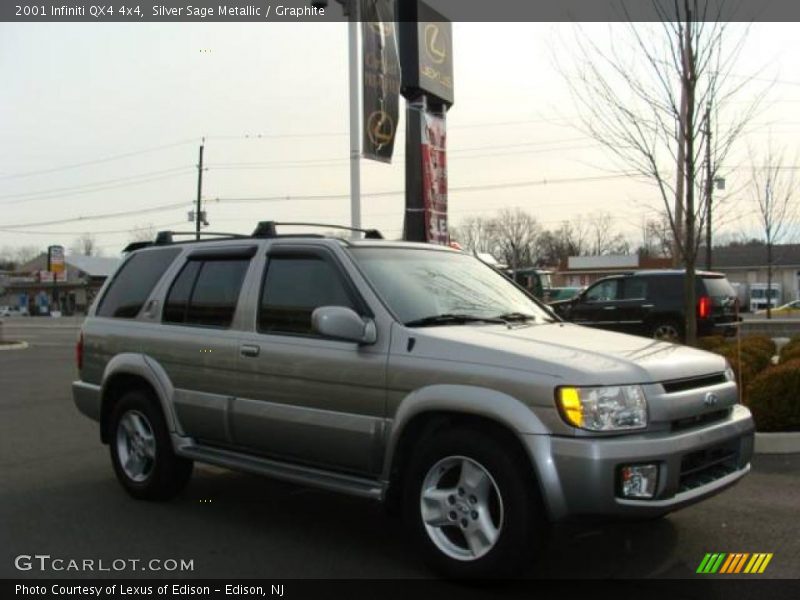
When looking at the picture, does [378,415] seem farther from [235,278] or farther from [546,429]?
[235,278]

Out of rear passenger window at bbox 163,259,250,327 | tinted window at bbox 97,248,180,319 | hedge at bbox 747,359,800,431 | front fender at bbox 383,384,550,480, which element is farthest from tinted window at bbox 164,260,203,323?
hedge at bbox 747,359,800,431

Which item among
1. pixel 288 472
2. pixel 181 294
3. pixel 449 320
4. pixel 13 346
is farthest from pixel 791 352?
pixel 13 346

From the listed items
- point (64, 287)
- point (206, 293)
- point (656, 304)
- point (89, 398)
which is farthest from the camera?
point (64, 287)

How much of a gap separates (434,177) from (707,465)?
935 centimetres

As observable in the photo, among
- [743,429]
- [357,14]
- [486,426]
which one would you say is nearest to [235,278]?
[486,426]

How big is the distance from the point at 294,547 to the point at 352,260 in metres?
1.79

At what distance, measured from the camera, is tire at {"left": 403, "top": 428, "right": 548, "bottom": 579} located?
12.8ft

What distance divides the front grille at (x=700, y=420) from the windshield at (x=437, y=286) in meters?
1.29

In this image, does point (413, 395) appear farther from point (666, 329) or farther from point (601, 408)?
point (666, 329)

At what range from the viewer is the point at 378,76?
13328mm

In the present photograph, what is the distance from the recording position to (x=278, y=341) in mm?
5043

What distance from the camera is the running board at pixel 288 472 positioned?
14.8 feet

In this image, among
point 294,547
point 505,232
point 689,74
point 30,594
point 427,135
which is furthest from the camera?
point 505,232

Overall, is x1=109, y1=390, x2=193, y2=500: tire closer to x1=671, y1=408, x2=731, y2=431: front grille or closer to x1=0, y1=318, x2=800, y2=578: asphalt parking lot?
x1=0, y1=318, x2=800, y2=578: asphalt parking lot
